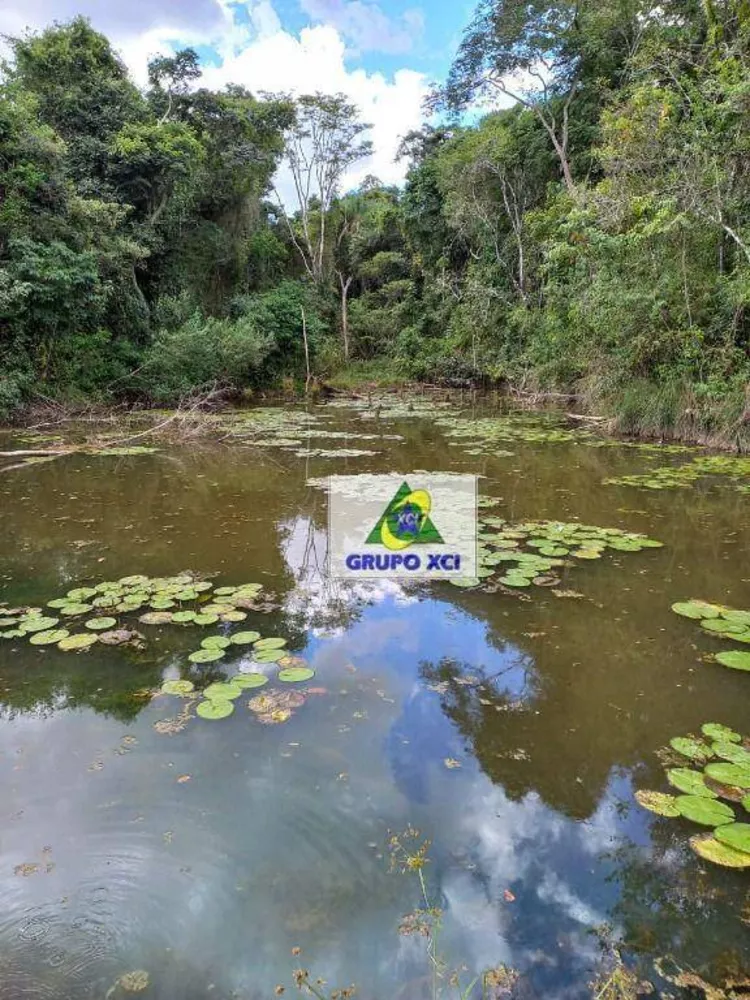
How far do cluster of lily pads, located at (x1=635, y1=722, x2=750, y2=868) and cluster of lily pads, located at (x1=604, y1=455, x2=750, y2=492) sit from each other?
12.2 feet

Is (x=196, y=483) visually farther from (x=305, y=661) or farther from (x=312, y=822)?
(x=312, y=822)

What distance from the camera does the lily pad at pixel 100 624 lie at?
9.31 ft

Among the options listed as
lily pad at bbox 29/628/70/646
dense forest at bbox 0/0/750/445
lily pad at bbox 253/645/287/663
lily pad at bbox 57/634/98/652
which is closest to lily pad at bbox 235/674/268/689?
lily pad at bbox 253/645/287/663

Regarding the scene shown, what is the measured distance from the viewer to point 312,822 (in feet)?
5.77

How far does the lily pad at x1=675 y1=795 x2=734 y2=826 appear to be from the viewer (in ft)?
5.54

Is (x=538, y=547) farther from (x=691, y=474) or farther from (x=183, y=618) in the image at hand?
(x=691, y=474)

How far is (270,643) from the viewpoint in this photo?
9.00ft

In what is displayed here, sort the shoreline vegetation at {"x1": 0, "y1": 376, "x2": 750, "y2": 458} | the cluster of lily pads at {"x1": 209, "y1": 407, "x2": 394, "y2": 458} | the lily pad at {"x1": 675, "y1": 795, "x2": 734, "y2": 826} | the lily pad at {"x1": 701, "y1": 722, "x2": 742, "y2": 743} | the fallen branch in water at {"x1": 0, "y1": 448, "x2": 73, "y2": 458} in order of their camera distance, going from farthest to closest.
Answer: the cluster of lily pads at {"x1": 209, "y1": 407, "x2": 394, "y2": 458}
the shoreline vegetation at {"x1": 0, "y1": 376, "x2": 750, "y2": 458}
the fallen branch in water at {"x1": 0, "y1": 448, "x2": 73, "y2": 458}
the lily pad at {"x1": 701, "y1": 722, "x2": 742, "y2": 743}
the lily pad at {"x1": 675, "y1": 795, "x2": 734, "y2": 826}

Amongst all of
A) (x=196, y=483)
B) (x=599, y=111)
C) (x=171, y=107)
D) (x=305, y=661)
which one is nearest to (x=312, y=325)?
(x=171, y=107)

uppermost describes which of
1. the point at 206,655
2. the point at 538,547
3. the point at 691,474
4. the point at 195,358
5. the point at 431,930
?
the point at 195,358

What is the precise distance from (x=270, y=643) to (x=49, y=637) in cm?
103

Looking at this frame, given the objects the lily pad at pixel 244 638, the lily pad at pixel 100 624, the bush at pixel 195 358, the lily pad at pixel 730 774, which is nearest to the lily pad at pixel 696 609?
the lily pad at pixel 730 774

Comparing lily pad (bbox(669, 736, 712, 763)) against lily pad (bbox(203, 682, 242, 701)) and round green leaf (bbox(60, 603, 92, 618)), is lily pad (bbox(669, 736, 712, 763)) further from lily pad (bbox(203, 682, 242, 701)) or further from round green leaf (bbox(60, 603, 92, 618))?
round green leaf (bbox(60, 603, 92, 618))

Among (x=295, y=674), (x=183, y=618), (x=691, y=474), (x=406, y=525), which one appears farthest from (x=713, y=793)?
(x=691, y=474)
